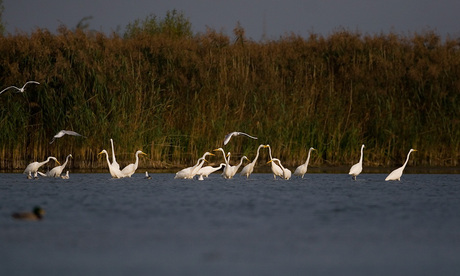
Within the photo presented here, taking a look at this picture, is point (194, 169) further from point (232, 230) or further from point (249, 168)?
point (232, 230)

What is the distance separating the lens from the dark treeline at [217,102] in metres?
17.6

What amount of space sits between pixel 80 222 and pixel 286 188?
539 centimetres

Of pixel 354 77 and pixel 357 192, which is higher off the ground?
pixel 354 77

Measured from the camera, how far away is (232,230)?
8805 millimetres

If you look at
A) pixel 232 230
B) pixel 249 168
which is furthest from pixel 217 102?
pixel 232 230

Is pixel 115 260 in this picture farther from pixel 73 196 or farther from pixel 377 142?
pixel 377 142

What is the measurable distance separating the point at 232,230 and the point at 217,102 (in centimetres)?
980

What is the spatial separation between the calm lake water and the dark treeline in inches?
124

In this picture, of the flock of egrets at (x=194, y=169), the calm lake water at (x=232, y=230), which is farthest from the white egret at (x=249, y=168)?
the calm lake water at (x=232, y=230)

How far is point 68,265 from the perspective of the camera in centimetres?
683

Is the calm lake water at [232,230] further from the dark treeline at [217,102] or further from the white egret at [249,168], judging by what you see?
the dark treeline at [217,102]

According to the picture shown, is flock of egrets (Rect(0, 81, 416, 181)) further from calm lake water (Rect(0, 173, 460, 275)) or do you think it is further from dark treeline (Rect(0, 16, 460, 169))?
dark treeline (Rect(0, 16, 460, 169))

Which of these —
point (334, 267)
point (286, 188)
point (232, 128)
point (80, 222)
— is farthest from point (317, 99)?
point (334, 267)

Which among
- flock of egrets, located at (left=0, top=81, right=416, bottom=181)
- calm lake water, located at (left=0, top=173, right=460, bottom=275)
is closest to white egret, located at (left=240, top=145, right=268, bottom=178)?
flock of egrets, located at (left=0, top=81, right=416, bottom=181)
